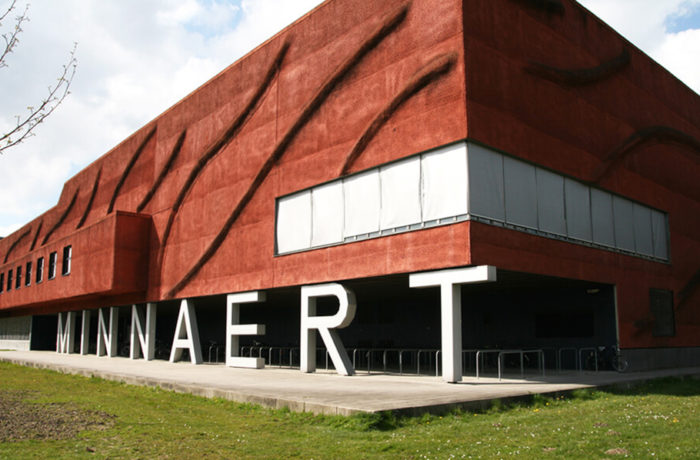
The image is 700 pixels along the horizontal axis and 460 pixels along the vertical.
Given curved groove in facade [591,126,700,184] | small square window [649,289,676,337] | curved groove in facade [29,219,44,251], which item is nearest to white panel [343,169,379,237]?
curved groove in facade [591,126,700,184]

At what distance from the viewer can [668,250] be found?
77.8 feet

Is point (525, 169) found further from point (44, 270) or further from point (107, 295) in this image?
point (44, 270)

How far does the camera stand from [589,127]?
1983 cm

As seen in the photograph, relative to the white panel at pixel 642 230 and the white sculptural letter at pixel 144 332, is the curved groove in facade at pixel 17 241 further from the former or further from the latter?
the white panel at pixel 642 230

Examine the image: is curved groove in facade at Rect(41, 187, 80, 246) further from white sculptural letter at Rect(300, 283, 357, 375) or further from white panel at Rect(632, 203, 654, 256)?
white panel at Rect(632, 203, 654, 256)

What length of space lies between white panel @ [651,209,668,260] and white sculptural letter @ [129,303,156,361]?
22.4m

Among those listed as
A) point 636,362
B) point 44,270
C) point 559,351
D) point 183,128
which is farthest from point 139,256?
point 636,362

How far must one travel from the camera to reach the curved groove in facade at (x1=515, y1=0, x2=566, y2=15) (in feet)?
58.2

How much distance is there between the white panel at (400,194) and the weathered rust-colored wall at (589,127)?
6.72 ft

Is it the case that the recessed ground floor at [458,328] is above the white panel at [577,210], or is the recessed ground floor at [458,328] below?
below

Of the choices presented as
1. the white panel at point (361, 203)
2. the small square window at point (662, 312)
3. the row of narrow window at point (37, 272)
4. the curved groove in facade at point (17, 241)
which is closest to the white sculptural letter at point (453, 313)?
the white panel at point (361, 203)

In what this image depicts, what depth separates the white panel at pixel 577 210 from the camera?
18.5m

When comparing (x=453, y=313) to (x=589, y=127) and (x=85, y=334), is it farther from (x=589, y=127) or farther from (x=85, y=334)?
(x=85, y=334)

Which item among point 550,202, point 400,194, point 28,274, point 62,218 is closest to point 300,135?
point 400,194
